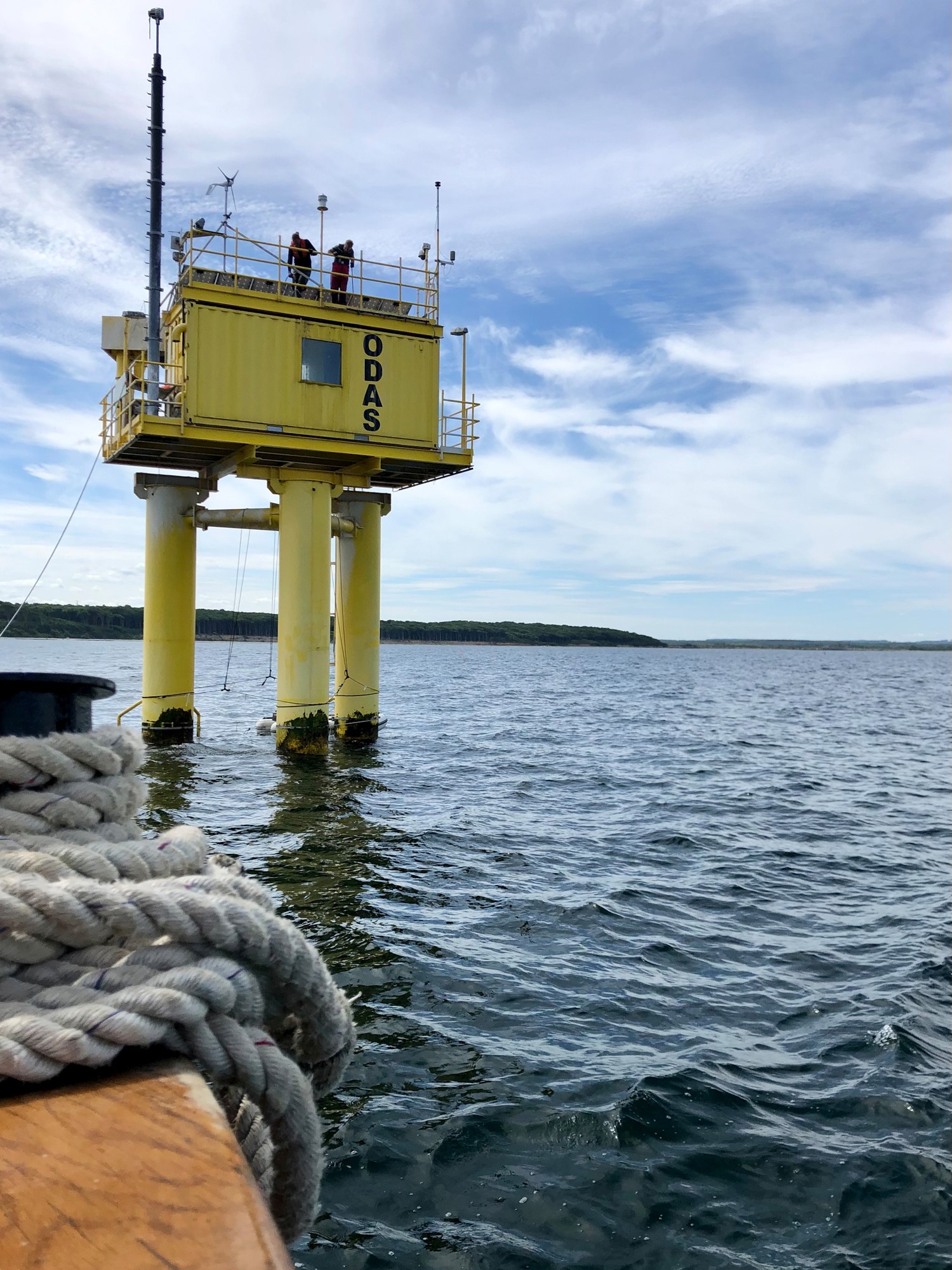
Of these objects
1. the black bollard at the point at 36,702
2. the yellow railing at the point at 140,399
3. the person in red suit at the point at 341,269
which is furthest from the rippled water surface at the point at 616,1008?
the person in red suit at the point at 341,269

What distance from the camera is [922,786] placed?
2014 cm

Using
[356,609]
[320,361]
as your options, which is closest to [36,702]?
[320,361]

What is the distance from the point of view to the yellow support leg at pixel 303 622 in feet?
63.7

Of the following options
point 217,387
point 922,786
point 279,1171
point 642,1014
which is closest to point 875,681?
point 922,786

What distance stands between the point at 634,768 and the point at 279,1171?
19835 millimetres

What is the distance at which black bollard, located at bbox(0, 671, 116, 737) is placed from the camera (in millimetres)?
2303

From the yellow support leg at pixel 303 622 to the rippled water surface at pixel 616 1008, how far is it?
39.4 inches

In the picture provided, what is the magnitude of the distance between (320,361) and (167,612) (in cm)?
672

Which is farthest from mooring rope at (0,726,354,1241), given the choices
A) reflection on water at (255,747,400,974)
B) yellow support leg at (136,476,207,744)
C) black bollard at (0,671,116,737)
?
yellow support leg at (136,476,207,744)

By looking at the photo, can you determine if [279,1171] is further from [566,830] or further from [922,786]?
[922,786]

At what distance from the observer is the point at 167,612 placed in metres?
21.3

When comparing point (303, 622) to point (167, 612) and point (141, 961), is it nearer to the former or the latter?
point (167, 612)

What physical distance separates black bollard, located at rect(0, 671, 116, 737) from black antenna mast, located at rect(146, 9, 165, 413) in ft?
62.5

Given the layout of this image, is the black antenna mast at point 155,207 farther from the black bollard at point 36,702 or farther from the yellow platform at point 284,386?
the black bollard at point 36,702
